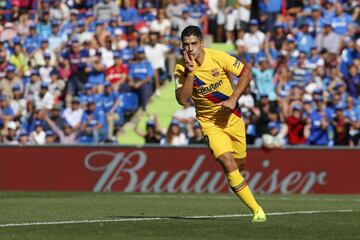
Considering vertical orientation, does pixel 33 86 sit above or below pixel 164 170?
above

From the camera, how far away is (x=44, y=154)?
24203mm

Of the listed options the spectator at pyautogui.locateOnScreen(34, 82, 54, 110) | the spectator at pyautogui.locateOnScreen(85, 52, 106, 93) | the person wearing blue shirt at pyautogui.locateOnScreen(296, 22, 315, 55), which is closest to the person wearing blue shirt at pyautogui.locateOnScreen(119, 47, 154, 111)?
the spectator at pyautogui.locateOnScreen(85, 52, 106, 93)

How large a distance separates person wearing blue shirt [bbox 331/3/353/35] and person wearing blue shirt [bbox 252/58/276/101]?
2349mm

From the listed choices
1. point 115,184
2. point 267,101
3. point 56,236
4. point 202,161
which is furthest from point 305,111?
point 56,236

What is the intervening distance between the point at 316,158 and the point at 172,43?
582 centimetres

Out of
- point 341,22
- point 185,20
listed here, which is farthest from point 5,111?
point 341,22

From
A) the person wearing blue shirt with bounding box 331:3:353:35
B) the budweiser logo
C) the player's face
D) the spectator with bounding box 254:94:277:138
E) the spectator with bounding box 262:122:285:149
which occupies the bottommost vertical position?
the budweiser logo

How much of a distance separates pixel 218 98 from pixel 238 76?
15.3 inches

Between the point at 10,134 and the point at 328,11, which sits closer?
the point at 10,134

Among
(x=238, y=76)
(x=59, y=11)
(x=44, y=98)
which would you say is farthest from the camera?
(x=59, y=11)

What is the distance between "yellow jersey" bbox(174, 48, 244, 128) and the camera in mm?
13070

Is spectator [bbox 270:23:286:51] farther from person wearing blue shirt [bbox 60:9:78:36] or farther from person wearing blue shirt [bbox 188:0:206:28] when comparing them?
person wearing blue shirt [bbox 60:9:78:36]

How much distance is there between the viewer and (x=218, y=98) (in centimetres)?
1320

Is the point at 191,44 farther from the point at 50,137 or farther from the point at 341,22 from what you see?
the point at 341,22
